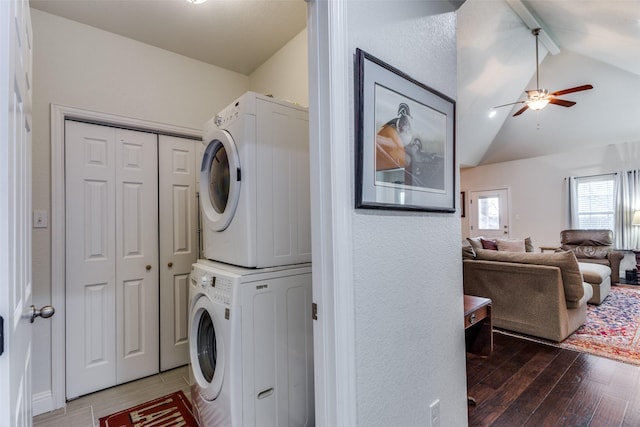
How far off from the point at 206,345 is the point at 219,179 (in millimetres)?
905

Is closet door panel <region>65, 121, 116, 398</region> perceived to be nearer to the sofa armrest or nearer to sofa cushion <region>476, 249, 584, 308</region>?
the sofa armrest

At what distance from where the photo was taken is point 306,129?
1.69m

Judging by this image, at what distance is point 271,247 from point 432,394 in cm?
96

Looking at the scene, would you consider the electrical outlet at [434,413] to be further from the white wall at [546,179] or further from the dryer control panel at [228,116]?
the white wall at [546,179]

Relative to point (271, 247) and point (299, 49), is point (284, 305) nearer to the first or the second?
point (271, 247)

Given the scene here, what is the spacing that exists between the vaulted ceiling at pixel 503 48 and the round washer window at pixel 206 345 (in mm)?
1907

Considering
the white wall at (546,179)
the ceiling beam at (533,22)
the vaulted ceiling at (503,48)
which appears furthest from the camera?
the white wall at (546,179)

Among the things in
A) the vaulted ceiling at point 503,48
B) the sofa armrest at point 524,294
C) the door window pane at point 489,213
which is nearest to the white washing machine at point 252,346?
the vaulted ceiling at point 503,48

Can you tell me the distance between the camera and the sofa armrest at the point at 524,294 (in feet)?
9.20

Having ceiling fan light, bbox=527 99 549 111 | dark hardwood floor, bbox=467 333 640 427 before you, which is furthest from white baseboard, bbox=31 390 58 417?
ceiling fan light, bbox=527 99 549 111

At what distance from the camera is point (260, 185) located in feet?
4.88

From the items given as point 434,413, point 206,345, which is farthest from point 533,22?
point 206,345

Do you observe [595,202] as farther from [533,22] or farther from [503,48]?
[533,22]

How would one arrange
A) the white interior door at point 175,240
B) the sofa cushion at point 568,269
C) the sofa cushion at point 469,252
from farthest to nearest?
the sofa cushion at point 469,252
the sofa cushion at point 568,269
the white interior door at point 175,240
